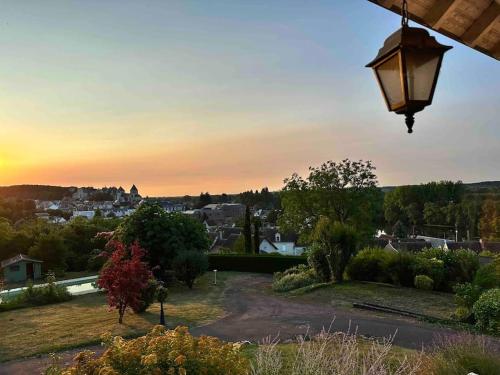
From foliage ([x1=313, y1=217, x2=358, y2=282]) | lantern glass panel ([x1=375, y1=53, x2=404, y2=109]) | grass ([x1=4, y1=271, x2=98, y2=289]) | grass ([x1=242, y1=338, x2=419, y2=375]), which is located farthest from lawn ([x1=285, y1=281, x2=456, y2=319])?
grass ([x1=4, y1=271, x2=98, y2=289])

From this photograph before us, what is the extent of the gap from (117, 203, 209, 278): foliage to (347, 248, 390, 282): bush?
7892mm

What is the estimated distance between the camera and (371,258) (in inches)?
744

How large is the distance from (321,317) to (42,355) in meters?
7.53

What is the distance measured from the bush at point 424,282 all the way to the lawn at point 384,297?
9.5 inches

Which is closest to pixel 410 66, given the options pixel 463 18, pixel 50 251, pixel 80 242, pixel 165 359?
pixel 463 18

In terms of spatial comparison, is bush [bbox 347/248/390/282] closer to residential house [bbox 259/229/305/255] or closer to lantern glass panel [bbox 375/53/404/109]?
lantern glass panel [bbox 375/53/404/109]

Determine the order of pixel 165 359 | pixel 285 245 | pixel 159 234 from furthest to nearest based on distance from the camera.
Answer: pixel 285 245, pixel 159 234, pixel 165 359

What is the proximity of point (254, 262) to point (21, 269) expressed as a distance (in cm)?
1418

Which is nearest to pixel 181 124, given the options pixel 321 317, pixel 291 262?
pixel 321 317

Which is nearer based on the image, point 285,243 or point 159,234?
point 159,234

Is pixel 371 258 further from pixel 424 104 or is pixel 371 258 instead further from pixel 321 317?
pixel 424 104

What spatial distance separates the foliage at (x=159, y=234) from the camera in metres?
21.2

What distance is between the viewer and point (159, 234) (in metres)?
21.2

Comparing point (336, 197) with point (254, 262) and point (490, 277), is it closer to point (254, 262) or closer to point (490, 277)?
point (254, 262)
